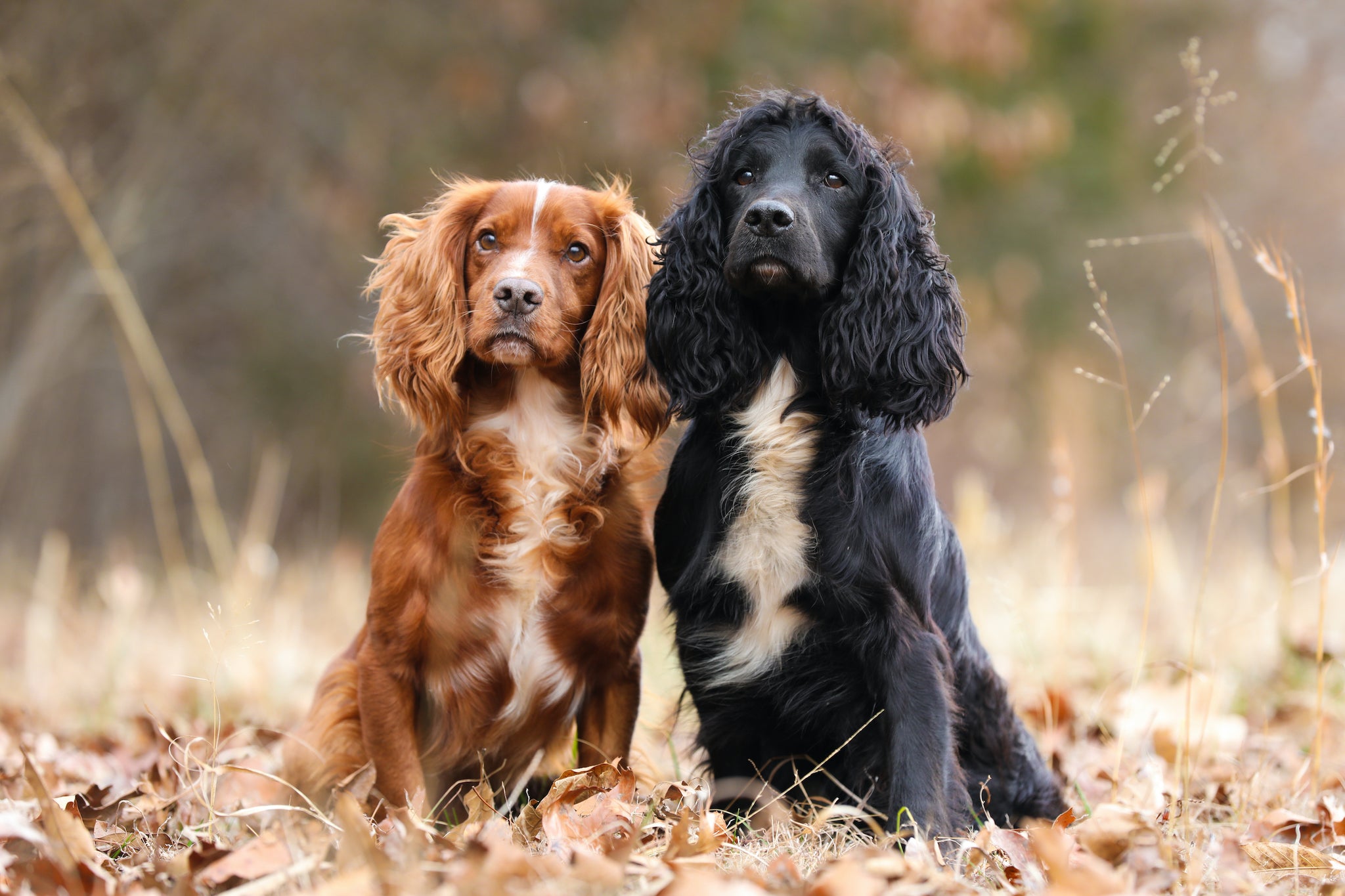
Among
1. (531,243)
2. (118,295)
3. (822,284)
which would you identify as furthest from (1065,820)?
(118,295)

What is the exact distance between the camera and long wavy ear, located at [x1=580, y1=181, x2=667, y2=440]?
2.95 metres

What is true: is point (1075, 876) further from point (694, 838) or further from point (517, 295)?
point (517, 295)

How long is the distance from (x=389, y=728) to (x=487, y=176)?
6123mm

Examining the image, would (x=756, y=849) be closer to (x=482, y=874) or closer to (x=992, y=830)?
(x=992, y=830)

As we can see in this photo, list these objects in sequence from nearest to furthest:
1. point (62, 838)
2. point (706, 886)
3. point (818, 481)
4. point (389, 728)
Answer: point (706, 886) < point (62, 838) < point (818, 481) < point (389, 728)

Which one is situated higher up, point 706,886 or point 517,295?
point 517,295

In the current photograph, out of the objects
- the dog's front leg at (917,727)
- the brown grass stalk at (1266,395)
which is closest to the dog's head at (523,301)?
the dog's front leg at (917,727)

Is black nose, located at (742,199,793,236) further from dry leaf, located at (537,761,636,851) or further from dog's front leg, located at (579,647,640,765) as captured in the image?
dry leaf, located at (537,761,636,851)

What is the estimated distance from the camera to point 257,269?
29.1 feet

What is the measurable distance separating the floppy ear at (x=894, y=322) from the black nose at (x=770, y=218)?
0.27 metres

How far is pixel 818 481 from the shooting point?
261 cm

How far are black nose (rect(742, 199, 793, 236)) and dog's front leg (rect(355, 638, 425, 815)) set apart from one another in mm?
1293

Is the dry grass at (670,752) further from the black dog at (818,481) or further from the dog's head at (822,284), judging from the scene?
the dog's head at (822,284)

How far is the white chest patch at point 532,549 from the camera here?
2.77 meters
